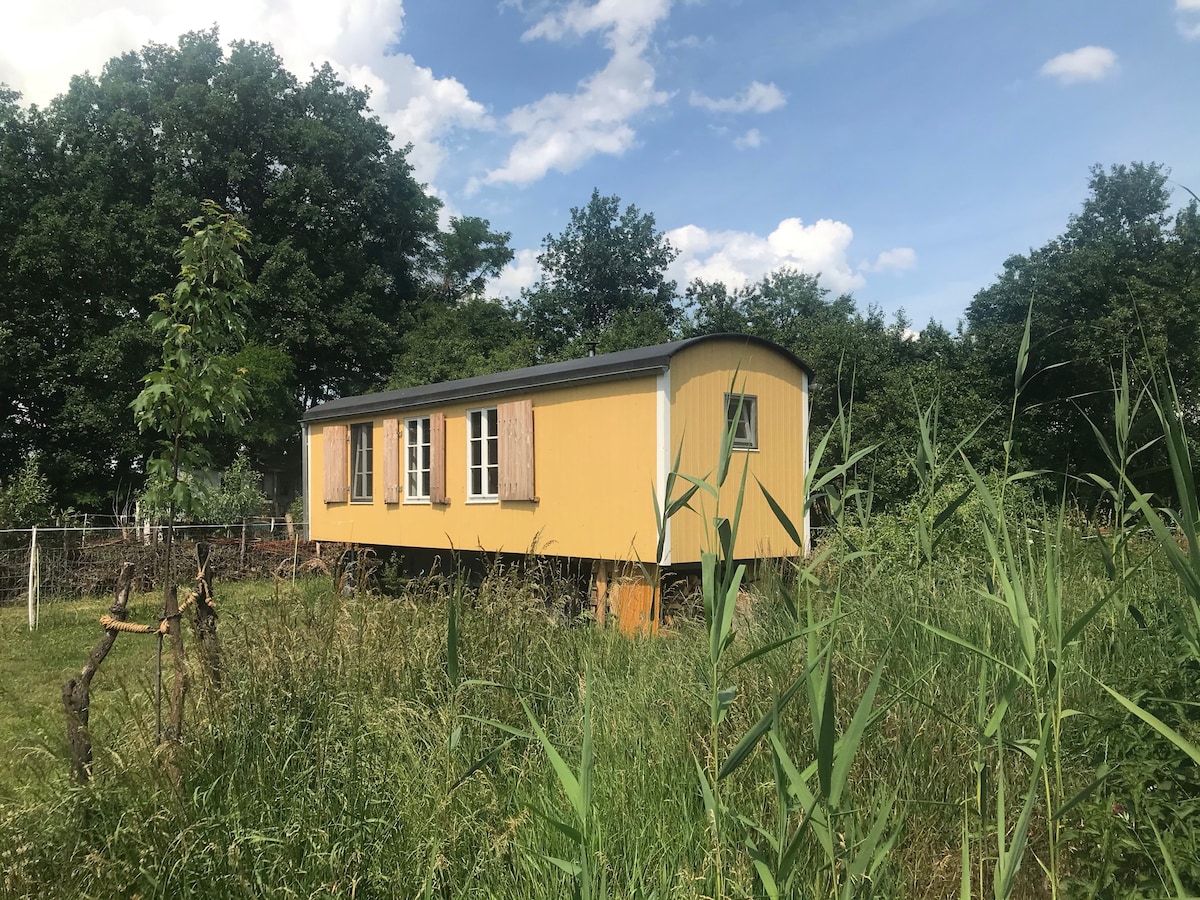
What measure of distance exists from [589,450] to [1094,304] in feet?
49.9

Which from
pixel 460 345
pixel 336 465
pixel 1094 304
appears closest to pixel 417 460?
pixel 336 465

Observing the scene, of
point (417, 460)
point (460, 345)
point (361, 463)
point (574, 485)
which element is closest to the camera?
point (574, 485)

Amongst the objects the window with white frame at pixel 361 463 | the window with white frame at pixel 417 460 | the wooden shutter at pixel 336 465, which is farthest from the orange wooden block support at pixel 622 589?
the wooden shutter at pixel 336 465

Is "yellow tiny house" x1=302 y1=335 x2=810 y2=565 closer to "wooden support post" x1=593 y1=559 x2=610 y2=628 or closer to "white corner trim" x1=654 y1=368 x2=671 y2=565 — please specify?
"white corner trim" x1=654 y1=368 x2=671 y2=565

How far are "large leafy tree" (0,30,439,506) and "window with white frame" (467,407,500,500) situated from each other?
9.22 m

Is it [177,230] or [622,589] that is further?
[177,230]

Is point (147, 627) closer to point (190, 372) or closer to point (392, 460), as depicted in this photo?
point (190, 372)

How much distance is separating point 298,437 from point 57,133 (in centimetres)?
998

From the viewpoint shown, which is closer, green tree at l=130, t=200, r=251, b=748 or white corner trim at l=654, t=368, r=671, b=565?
green tree at l=130, t=200, r=251, b=748

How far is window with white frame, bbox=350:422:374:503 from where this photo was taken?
1238 cm

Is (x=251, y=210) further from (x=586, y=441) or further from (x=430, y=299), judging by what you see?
(x=586, y=441)

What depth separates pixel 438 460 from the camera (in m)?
10.7

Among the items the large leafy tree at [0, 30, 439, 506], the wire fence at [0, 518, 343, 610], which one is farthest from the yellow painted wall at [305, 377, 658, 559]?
the large leafy tree at [0, 30, 439, 506]

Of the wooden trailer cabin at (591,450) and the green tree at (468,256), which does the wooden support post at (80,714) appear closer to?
the wooden trailer cabin at (591,450)
